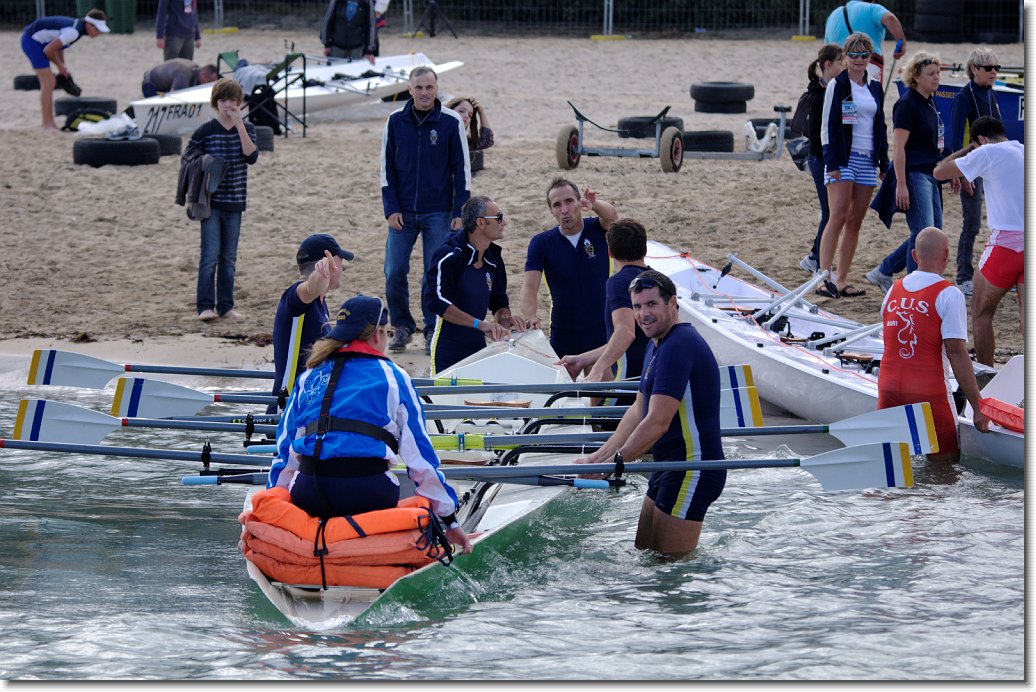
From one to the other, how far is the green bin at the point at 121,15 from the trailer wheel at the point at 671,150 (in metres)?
13.9

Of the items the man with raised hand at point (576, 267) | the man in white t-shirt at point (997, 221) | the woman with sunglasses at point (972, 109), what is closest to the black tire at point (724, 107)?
the woman with sunglasses at point (972, 109)

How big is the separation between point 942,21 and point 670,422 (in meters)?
18.4

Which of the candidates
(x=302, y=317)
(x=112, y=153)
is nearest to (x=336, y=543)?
(x=302, y=317)

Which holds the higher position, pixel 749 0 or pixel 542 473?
pixel 749 0

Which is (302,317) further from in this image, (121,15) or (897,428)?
(121,15)

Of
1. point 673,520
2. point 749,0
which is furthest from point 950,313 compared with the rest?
point 749,0

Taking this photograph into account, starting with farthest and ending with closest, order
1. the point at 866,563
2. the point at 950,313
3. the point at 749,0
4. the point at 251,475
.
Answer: the point at 749,0, the point at 950,313, the point at 866,563, the point at 251,475

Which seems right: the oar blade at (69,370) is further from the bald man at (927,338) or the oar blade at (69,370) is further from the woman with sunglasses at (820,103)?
the woman with sunglasses at (820,103)

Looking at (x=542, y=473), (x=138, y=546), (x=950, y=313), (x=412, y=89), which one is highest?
(x=412, y=89)

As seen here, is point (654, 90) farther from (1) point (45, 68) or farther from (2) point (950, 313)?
(2) point (950, 313)

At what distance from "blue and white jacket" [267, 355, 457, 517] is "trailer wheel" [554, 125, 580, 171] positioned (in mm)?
9039

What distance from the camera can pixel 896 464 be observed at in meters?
6.23

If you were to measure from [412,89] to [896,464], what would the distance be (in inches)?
193

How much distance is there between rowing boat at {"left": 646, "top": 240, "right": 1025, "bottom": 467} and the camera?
332 inches
